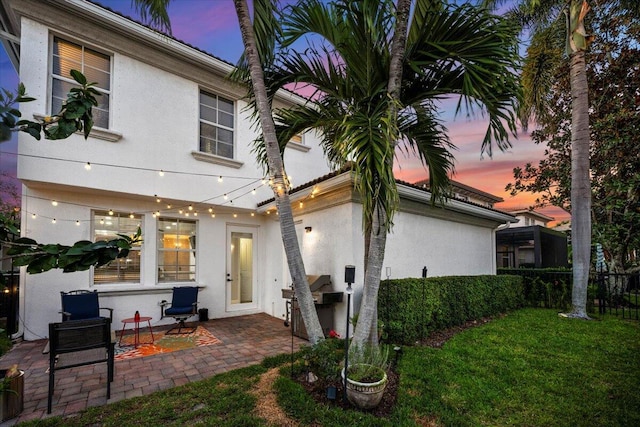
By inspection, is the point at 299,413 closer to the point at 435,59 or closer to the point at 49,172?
the point at 435,59

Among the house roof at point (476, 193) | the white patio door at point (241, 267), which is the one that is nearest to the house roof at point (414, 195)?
the white patio door at point (241, 267)

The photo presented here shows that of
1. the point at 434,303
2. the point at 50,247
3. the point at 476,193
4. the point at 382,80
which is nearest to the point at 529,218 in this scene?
the point at 476,193

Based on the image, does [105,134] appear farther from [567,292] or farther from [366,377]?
[567,292]

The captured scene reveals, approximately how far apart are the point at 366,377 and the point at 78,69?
8111 mm

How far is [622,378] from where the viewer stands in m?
4.24

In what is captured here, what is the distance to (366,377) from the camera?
3.51 m

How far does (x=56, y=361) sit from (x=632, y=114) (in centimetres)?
1473

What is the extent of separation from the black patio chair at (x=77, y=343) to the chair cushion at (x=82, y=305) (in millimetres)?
2547

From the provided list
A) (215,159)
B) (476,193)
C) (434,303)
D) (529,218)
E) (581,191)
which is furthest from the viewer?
(529,218)

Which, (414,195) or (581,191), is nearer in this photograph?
(414,195)

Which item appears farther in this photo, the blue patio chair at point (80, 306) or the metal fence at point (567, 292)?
the metal fence at point (567, 292)

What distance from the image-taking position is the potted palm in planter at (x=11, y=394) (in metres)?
3.29

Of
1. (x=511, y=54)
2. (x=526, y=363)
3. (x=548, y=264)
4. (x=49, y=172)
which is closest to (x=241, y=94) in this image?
(x=49, y=172)

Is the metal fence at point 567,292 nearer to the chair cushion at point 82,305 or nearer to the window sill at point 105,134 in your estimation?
the chair cushion at point 82,305
